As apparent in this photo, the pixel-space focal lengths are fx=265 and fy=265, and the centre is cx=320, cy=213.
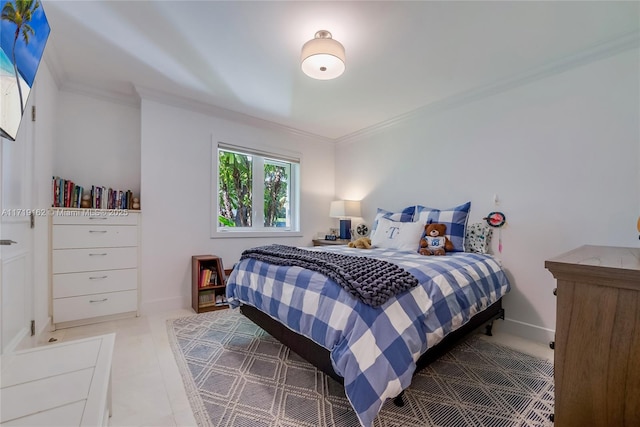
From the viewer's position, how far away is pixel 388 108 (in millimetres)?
3127

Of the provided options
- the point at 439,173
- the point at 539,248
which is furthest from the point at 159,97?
the point at 539,248

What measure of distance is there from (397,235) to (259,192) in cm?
200

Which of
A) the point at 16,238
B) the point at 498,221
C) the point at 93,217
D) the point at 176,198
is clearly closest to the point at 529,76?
the point at 498,221

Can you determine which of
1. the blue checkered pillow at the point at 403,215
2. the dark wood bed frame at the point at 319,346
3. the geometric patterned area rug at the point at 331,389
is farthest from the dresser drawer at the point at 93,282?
the blue checkered pillow at the point at 403,215

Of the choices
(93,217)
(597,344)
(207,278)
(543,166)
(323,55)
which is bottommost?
(207,278)

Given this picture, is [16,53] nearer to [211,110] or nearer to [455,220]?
[211,110]

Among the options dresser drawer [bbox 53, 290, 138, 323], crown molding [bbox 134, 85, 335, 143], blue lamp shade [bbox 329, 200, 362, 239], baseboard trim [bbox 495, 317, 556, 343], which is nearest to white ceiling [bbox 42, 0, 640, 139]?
crown molding [bbox 134, 85, 335, 143]

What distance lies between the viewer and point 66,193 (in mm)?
2479

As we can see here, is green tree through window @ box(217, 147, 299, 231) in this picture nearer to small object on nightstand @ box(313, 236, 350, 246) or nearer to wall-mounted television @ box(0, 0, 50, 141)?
small object on nightstand @ box(313, 236, 350, 246)

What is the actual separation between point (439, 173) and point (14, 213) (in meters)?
3.50

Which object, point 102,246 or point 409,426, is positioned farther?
point 102,246

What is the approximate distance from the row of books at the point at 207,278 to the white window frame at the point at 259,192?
0.44 m

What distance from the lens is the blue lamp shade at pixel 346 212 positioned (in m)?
3.80

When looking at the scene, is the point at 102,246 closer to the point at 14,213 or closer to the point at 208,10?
the point at 14,213
